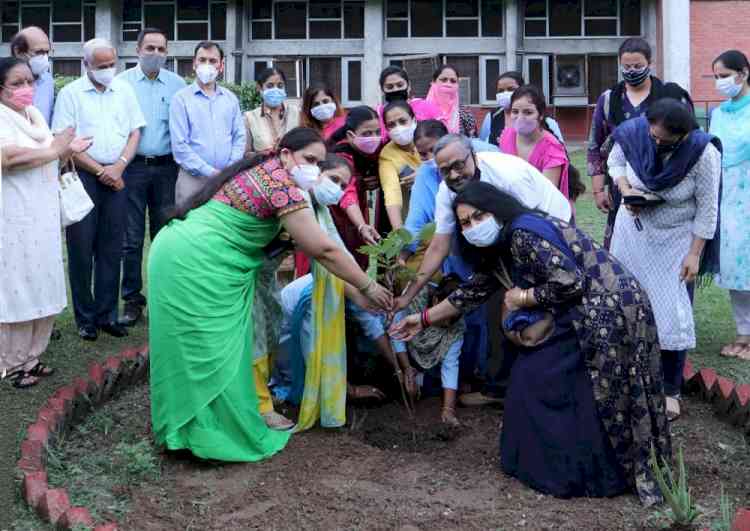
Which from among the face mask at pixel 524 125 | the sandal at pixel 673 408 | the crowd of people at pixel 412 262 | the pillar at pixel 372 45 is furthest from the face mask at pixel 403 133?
the pillar at pixel 372 45

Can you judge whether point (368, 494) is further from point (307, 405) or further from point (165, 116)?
point (165, 116)

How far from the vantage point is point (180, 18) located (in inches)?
996

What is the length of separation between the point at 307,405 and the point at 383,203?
163 cm

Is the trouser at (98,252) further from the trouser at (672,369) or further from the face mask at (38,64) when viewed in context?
the trouser at (672,369)

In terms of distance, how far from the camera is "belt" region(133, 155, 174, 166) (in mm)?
7090

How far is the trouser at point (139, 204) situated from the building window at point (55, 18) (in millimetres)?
19960

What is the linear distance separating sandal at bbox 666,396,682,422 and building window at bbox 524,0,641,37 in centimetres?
2061

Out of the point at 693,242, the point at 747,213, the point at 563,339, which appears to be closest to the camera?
the point at 563,339

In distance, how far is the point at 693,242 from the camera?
5.03 meters

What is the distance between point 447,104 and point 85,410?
10.7 ft

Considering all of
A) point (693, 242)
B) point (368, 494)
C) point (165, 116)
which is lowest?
point (368, 494)

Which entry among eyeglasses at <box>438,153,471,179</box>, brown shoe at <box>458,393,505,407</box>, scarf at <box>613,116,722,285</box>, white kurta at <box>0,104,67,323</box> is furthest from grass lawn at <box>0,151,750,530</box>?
eyeglasses at <box>438,153,471,179</box>

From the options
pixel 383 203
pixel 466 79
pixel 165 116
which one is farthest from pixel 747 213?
pixel 466 79

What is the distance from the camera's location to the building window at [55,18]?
25.4 metres
